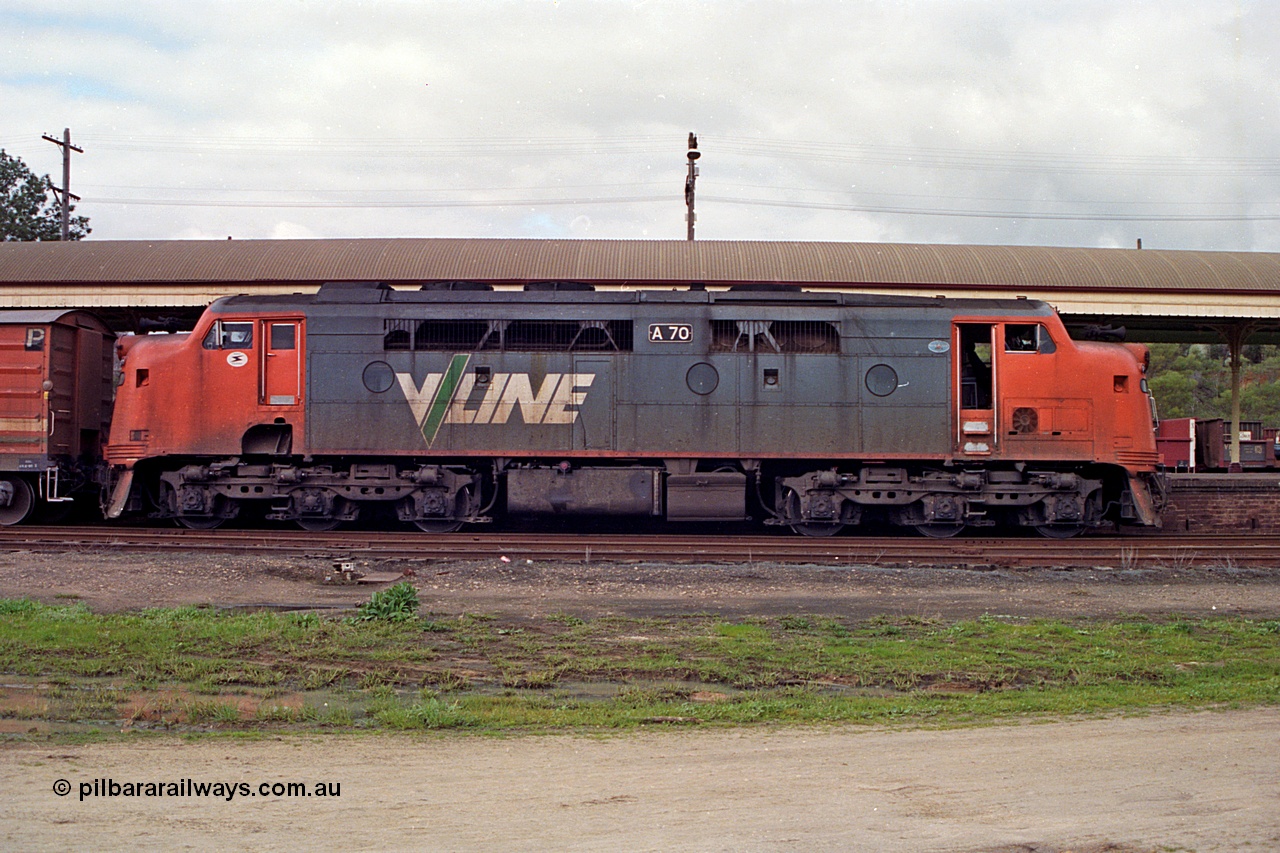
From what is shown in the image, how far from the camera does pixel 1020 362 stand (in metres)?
16.8

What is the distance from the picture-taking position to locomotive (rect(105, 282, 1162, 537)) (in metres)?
16.7

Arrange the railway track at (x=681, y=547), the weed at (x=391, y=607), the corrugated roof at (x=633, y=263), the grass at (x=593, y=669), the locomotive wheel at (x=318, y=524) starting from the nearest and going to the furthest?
the grass at (x=593, y=669) < the weed at (x=391, y=607) < the railway track at (x=681, y=547) < the locomotive wheel at (x=318, y=524) < the corrugated roof at (x=633, y=263)

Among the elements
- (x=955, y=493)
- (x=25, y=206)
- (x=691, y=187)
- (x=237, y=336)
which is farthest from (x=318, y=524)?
(x=25, y=206)

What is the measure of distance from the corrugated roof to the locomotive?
6056mm

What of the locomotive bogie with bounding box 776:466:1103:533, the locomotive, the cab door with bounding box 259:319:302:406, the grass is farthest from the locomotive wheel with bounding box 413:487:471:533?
the grass

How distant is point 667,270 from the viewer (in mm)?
23609

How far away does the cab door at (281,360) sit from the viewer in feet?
55.7

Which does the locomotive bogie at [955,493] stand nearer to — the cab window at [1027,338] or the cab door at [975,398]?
the cab door at [975,398]

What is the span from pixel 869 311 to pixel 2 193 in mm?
46737

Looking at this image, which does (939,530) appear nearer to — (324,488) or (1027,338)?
(1027,338)

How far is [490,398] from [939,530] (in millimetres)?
8090

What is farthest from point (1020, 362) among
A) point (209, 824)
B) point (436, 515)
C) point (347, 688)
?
point (209, 824)

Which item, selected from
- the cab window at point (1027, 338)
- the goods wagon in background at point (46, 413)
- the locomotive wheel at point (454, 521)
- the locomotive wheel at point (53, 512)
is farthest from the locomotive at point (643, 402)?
the locomotive wheel at point (53, 512)

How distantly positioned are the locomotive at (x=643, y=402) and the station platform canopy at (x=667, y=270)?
5.75 meters
